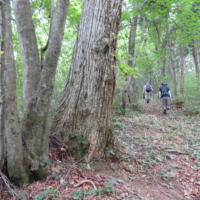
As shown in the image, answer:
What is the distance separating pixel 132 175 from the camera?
2977 mm

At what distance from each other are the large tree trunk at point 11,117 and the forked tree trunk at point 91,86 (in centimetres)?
103

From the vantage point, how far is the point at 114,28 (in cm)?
324

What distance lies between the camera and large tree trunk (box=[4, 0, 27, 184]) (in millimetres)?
1911

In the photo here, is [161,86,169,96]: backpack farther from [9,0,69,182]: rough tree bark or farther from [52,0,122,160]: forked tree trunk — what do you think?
[9,0,69,182]: rough tree bark

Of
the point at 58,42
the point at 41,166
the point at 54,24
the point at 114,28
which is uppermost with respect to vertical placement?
the point at 114,28

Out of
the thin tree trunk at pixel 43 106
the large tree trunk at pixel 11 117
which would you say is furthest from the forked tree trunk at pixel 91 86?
the large tree trunk at pixel 11 117

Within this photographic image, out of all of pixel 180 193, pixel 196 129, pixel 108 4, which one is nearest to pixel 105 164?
pixel 180 193

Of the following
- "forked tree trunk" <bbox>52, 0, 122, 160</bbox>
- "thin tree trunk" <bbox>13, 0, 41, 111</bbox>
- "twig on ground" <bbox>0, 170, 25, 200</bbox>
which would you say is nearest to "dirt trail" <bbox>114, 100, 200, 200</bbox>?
"forked tree trunk" <bbox>52, 0, 122, 160</bbox>

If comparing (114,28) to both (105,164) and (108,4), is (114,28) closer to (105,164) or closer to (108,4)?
(108,4)

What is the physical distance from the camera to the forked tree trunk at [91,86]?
3.01m

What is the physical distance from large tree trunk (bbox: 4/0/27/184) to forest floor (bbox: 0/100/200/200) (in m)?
0.22

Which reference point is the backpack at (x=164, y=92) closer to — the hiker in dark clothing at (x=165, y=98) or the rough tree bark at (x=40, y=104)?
the hiker in dark clothing at (x=165, y=98)

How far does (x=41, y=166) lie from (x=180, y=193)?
266 cm

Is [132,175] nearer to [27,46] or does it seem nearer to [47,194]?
[47,194]
